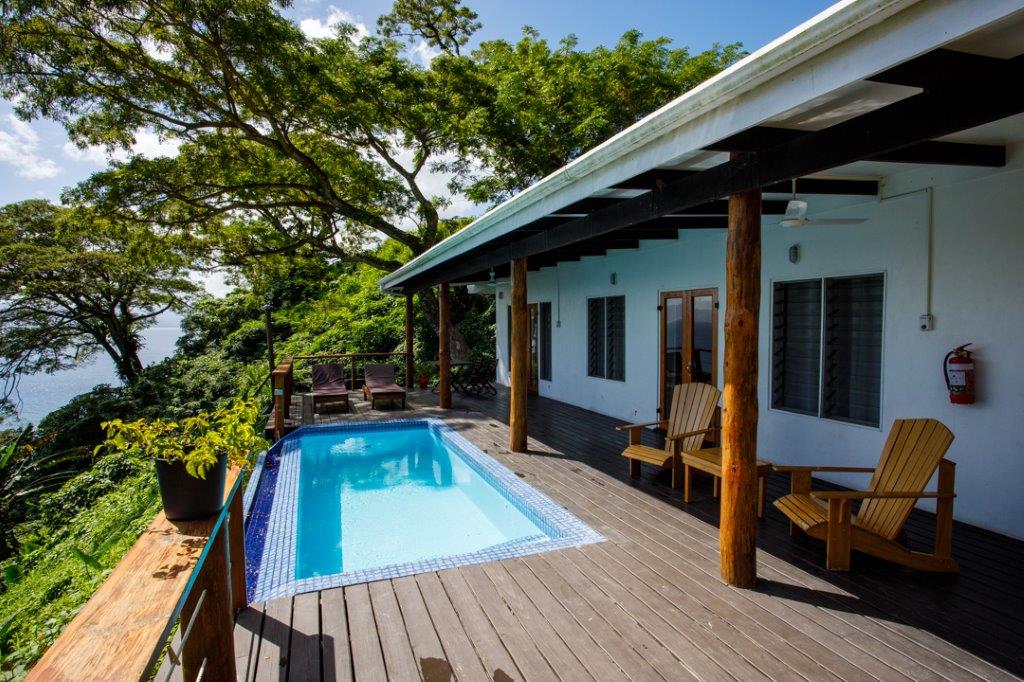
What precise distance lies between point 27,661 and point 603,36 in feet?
56.0

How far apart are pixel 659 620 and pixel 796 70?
2.66 metres

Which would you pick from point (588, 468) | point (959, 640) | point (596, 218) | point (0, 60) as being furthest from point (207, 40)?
point (959, 640)

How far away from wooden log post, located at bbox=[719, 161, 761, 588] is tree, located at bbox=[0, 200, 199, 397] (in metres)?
13.2

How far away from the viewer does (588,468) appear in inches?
225

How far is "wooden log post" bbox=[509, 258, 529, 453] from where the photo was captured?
6254 mm

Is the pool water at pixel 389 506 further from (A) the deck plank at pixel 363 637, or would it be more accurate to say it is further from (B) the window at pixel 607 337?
(B) the window at pixel 607 337

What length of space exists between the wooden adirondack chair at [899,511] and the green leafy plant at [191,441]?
3.11 meters

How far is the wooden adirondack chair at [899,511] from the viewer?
126 inches

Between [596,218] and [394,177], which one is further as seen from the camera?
[394,177]

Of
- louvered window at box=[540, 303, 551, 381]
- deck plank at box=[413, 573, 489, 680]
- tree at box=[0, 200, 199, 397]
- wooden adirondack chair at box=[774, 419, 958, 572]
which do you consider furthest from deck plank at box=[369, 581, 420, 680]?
tree at box=[0, 200, 199, 397]

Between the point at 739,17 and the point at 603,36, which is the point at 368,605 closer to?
the point at 603,36

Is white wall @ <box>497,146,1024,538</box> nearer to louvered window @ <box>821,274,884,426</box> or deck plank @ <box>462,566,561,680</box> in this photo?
louvered window @ <box>821,274,884,426</box>

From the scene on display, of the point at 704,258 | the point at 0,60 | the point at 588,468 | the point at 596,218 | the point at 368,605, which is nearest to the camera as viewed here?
the point at 368,605

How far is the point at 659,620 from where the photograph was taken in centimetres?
281
